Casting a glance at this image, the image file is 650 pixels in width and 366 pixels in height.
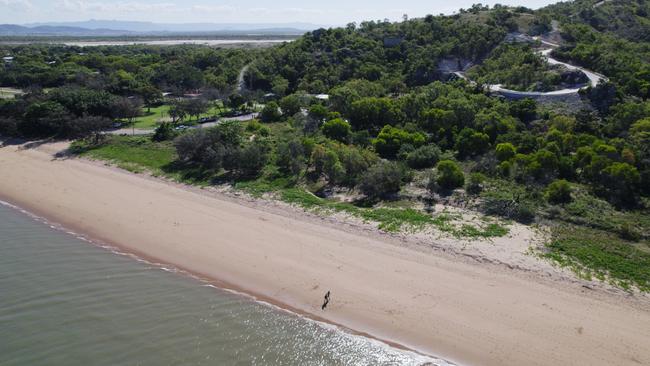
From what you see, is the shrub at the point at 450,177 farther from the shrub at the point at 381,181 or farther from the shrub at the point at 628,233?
the shrub at the point at 628,233

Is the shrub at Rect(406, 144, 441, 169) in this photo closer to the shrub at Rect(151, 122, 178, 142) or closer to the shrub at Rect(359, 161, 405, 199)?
the shrub at Rect(359, 161, 405, 199)

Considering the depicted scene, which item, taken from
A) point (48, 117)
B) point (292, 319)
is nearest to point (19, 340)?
point (292, 319)

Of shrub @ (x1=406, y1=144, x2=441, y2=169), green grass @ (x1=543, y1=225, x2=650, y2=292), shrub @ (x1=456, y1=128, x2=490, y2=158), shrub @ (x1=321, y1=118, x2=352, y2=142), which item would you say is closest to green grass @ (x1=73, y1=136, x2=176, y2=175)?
shrub @ (x1=321, y1=118, x2=352, y2=142)

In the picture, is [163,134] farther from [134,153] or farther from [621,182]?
[621,182]

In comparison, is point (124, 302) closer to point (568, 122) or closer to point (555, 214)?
point (555, 214)

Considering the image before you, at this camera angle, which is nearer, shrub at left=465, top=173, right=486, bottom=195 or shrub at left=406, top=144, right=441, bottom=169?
shrub at left=465, top=173, right=486, bottom=195

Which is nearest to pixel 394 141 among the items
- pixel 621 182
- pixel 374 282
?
pixel 621 182
